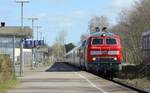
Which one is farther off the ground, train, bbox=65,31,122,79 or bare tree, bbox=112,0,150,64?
bare tree, bbox=112,0,150,64

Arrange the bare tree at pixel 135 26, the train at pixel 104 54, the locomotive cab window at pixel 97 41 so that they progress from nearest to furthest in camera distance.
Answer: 1. the train at pixel 104 54
2. the locomotive cab window at pixel 97 41
3. the bare tree at pixel 135 26

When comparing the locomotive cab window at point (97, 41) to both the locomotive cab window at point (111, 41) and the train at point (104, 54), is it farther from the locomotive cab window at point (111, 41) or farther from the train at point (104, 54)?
the locomotive cab window at point (111, 41)

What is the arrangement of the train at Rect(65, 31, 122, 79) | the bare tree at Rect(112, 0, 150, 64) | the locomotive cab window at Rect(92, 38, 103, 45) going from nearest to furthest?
1. the train at Rect(65, 31, 122, 79)
2. the locomotive cab window at Rect(92, 38, 103, 45)
3. the bare tree at Rect(112, 0, 150, 64)

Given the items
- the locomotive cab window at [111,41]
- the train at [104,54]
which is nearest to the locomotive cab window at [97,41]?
the train at [104,54]

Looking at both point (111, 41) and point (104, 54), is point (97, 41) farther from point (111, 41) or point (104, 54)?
point (104, 54)

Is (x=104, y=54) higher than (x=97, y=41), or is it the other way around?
(x=97, y=41)

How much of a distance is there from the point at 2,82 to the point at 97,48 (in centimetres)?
1864

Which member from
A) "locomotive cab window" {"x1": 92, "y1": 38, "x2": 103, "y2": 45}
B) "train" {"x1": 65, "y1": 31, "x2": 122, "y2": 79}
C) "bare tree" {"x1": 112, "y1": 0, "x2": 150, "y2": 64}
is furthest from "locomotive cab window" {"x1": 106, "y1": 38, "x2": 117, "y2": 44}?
"bare tree" {"x1": 112, "y1": 0, "x2": 150, "y2": 64}

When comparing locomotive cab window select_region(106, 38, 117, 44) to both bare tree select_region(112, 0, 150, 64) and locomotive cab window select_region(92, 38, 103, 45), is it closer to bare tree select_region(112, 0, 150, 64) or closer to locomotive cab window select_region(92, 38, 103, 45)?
locomotive cab window select_region(92, 38, 103, 45)

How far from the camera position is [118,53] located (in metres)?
46.4

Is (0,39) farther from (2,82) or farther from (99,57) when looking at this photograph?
(2,82)

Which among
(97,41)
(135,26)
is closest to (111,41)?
(97,41)

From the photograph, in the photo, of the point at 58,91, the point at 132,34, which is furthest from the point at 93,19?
the point at 58,91

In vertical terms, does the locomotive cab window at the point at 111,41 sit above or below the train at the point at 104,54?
above
